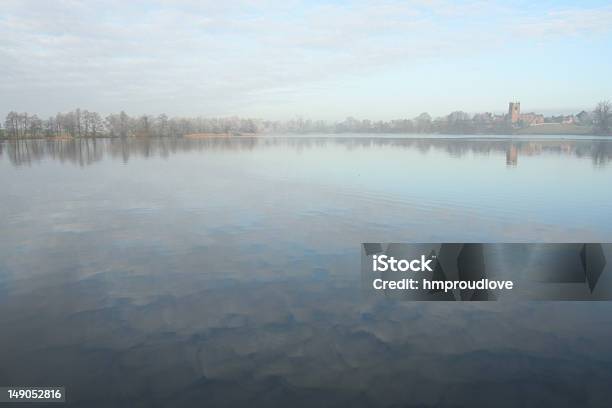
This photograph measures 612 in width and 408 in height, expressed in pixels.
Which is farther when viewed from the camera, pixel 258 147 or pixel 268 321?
pixel 258 147

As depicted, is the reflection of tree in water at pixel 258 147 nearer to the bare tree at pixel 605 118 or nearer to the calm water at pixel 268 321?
the calm water at pixel 268 321

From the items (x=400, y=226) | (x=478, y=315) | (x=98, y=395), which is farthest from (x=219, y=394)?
(x=400, y=226)

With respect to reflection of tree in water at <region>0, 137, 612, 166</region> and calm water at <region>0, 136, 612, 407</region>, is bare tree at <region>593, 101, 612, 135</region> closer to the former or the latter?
reflection of tree in water at <region>0, 137, 612, 166</region>

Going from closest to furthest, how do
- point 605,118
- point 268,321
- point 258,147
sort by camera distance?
1. point 268,321
2. point 258,147
3. point 605,118

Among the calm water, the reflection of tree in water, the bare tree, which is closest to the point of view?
the calm water

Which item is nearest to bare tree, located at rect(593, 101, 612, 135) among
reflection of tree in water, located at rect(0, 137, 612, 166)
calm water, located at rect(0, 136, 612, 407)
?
reflection of tree in water, located at rect(0, 137, 612, 166)

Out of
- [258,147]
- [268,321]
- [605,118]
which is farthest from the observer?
[605,118]

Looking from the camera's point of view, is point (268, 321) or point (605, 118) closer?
point (268, 321)

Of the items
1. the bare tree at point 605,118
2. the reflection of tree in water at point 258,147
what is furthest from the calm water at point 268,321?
the bare tree at point 605,118

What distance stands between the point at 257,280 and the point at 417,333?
460cm

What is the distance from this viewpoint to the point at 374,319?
852cm

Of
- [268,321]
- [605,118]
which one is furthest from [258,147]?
[605,118]

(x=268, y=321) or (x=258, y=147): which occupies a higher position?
(x=258, y=147)

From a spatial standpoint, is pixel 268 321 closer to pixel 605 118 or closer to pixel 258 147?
pixel 258 147
